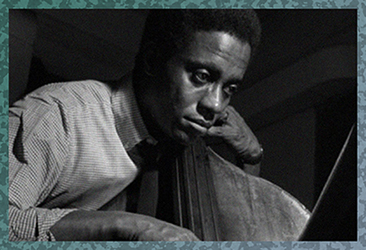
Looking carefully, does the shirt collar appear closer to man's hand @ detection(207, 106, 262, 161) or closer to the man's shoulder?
the man's shoulder

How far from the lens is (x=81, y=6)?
1.14m

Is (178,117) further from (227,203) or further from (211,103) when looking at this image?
(227,203)

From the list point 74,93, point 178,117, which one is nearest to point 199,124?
point 178,117

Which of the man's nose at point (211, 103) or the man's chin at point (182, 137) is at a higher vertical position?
the man's nose at point (211, 103)

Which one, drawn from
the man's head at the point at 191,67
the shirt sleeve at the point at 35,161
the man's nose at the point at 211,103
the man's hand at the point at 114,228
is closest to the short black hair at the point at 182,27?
the man's head at the point at 191,67

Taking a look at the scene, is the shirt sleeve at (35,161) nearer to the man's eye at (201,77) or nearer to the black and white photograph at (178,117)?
the black and white photograph at (178,117)

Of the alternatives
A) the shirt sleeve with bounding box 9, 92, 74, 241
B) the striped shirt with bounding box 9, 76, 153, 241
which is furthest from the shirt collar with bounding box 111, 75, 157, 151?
the shirt sleeve with bounding box 9, 92, 74, 241

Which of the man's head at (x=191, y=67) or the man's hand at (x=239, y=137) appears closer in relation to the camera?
the man's head at (x=191, y=67)

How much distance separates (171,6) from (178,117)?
0.84 feet

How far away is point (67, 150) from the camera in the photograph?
1015mm

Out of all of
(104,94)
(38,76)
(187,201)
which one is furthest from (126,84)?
(187,201)

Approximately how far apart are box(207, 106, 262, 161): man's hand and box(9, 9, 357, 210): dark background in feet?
0.06

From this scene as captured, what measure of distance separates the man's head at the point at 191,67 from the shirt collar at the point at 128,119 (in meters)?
0.02

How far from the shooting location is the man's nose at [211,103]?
104 centimetres
